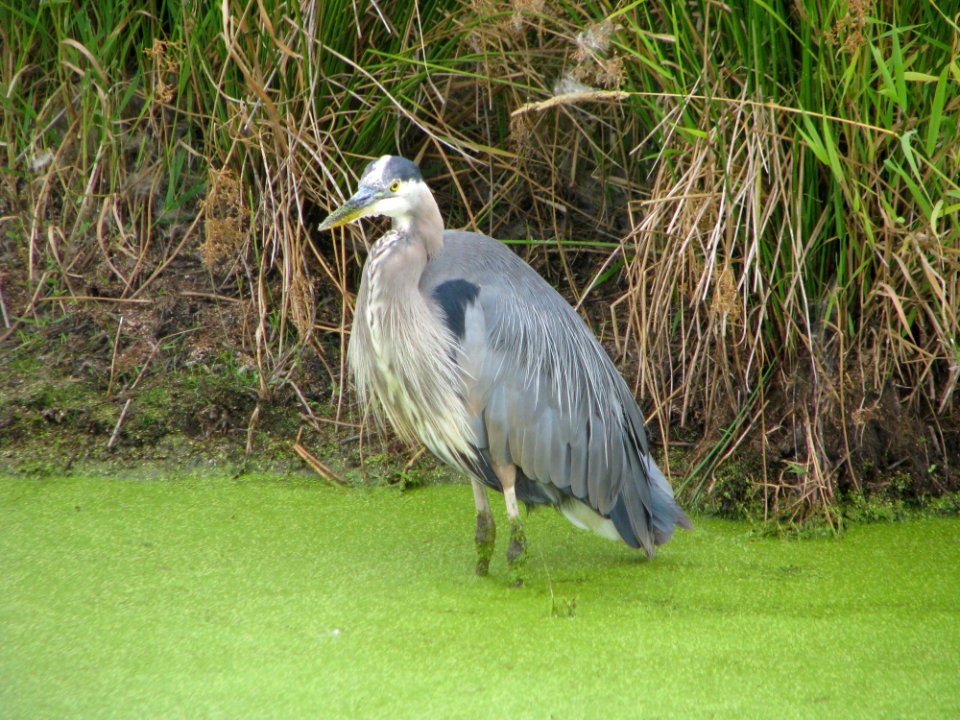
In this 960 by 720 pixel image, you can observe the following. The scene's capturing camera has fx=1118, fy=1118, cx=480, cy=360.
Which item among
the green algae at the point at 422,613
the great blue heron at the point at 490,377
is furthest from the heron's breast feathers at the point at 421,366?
the green algae at the point at 422,613

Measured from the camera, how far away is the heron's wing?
2906 millimetres

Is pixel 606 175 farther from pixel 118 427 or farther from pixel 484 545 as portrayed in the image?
pixel 118 427

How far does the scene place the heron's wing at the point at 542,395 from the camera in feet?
9.53

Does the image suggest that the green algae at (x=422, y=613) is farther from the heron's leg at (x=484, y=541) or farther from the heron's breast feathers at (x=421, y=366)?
the heron's breast feathers at (x=421, y=366)

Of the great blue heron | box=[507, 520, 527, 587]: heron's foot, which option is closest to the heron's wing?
the great blue heron

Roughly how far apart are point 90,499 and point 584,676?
1765 millimetres

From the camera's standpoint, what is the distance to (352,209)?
281 centimetres

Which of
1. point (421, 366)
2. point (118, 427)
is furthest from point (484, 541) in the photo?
point (118, 427)

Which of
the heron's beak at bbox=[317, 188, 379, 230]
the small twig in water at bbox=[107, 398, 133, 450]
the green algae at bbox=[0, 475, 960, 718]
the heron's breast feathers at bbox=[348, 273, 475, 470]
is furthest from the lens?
the small twig in water at bbox=[107, 398, 133, 450]

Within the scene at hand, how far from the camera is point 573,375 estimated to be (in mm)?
3012

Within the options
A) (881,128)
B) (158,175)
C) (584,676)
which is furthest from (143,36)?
(584,676)

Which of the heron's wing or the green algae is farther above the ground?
the heron's wing

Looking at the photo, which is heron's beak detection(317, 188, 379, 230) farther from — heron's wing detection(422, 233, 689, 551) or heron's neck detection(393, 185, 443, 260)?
heron's wing detection(422, 233, 689, 551)

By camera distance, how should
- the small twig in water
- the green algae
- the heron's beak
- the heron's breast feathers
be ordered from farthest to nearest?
the small twig in water < the heron's breast feathers < the heron's beak < the green algae
